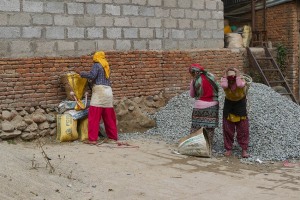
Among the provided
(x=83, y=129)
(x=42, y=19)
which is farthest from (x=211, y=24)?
(x=83, y=129)

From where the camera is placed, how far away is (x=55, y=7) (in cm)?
841

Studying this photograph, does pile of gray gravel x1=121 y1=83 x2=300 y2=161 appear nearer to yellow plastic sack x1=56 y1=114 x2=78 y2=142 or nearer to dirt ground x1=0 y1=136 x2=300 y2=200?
dirt ground x1=0 y1=136 x2=300 y2=200

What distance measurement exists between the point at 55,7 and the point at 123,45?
1.77m

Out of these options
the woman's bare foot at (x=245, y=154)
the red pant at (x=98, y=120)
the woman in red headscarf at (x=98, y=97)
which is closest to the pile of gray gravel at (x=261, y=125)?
the woman's bare foot at (x=245, y=154)

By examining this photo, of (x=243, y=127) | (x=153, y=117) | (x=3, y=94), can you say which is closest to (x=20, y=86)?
(x=3, y=94)

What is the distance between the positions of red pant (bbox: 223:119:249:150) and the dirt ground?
0.90ft

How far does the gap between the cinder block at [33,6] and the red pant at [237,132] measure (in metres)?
4.01

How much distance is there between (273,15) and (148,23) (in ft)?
18.2

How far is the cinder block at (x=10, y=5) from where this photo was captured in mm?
7725

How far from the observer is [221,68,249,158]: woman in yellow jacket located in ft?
23.1

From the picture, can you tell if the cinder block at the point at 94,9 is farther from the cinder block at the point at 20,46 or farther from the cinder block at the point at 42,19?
the cinder block at the point at 20,46

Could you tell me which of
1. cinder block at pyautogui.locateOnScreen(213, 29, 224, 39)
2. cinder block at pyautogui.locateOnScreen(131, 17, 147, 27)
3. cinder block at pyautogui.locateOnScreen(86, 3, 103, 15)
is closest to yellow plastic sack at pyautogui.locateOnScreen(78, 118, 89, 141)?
cinder block at pyautogui.locateOnScreen(86, 3, 103, 15)

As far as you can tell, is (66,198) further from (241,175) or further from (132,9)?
(132,9)

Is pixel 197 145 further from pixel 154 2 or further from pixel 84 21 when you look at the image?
pixel 154 2
